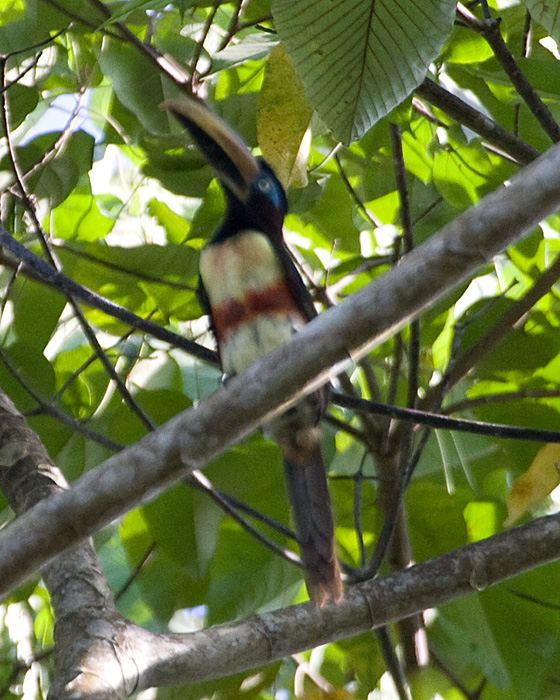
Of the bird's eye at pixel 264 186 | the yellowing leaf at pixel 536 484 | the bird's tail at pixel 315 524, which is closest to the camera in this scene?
the bird's tail at pixel 315 524

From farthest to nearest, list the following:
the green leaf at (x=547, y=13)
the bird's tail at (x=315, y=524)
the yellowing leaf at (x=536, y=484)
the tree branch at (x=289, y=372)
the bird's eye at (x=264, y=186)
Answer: the bird's eye at (x=264, y=186) < the yellowing leaf at (x=536, y=484) < the bird's tail at (x=315, y=524) < the green leaf at (x=547, y=13) < the tree branch at (x=289, y=372)

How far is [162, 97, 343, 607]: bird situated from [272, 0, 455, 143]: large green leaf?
0.63m

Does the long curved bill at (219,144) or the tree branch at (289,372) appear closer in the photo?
the tree branch at (289,372)

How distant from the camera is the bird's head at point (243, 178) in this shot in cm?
243

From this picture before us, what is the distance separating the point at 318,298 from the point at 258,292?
0.90 ft

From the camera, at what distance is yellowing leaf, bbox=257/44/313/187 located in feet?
7.36

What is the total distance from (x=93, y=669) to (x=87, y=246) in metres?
1.18

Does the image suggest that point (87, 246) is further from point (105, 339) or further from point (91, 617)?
point (91, 617)

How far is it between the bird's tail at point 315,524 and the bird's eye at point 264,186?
2.43 feet

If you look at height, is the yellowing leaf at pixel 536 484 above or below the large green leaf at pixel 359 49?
below

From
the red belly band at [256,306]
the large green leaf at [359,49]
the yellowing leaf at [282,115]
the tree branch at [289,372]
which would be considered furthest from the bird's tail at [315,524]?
the large green leaf at [359,49]

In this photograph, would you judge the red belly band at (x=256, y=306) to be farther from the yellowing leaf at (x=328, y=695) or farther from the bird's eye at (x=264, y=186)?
the yellowing leaf at (x=328, y=695)

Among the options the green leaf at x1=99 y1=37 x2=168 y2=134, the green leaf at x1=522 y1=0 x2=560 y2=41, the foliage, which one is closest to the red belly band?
the foliage

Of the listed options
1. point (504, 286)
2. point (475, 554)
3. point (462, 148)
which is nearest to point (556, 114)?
point (462, 148)
